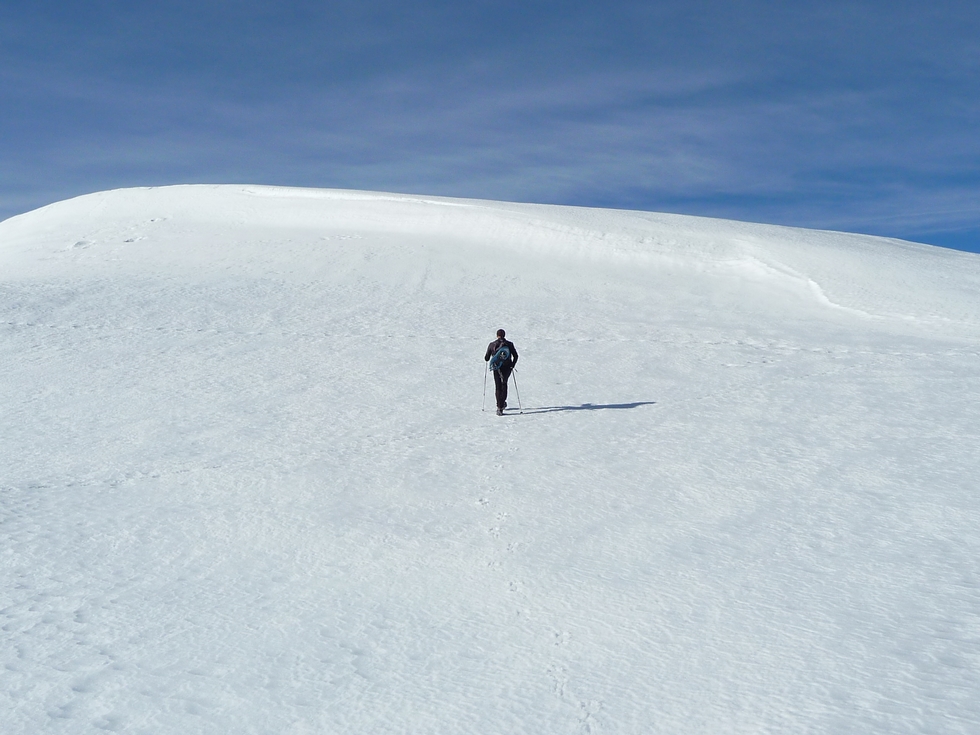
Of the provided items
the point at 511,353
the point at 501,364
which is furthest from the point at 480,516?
the point at 511,353

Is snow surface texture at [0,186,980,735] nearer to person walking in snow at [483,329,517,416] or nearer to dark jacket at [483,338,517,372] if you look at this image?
person walking in snow at [483,329,517,416]

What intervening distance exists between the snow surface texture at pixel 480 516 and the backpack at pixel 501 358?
2.52 feet

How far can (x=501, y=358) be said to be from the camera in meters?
11.3

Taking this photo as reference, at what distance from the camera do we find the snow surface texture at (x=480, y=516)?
4.83 m

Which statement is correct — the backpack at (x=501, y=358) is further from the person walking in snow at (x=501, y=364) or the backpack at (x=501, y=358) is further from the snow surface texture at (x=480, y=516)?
the snow surface texture at (x=480, y=516)

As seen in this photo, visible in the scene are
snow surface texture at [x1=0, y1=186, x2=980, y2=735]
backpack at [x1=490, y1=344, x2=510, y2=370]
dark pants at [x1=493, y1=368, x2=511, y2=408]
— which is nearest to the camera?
snow surface texture at [x1=0, y1=186, x2=980, y2=735]

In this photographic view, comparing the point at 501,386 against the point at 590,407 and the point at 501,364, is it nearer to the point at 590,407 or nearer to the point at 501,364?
the point at 501,364

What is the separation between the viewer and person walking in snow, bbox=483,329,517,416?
11109 mm

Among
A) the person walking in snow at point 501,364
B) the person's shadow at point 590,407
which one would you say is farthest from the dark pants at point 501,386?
the person's shadow at point 590,407

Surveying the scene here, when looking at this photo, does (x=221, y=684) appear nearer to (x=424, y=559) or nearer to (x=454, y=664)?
(x=454, y=664)

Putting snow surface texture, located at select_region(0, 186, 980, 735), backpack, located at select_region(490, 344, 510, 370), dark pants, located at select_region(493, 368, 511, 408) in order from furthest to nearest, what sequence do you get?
backpack, located at select_region(490, 344, 510, 370), dark pants, located at select_region(493, 368, 511, 408), snow surface texture, located at select_region(0, 186, 980, 735)

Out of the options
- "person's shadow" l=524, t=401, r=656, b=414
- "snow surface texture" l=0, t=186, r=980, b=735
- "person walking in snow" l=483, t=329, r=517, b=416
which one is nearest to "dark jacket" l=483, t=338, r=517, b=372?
"person walking in snow" l=483, t=329, r=517, b=416

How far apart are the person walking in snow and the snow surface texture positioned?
1.59ft

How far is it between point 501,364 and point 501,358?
0.09m
